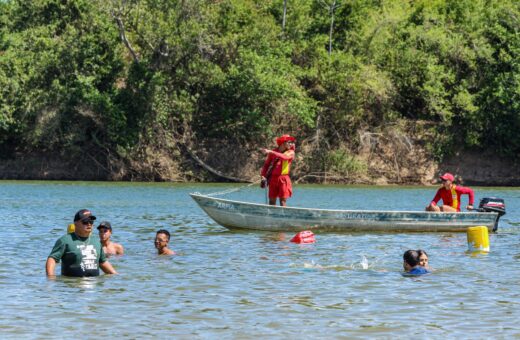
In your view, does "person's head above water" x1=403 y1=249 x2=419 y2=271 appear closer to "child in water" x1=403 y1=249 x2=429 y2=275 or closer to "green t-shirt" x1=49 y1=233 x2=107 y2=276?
"child in water" x1=403 y1=249 x2=429 y2=275

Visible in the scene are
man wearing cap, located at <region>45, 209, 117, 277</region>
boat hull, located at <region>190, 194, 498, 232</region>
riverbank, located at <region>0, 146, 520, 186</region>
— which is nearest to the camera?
man wearing cap, located at <region>45, 209, 117, 277</region>

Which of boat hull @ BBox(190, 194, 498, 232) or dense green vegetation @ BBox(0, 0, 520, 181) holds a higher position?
dense green vegetation @ BBox(0, 0, 520, 181)

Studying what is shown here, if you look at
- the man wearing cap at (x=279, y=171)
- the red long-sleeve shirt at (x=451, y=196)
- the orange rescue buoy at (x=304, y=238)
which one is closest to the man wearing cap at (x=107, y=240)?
the orange rescue buoy at (x=304, y=238)

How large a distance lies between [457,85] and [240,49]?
11930 mm

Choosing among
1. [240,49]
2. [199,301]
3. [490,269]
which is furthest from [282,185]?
[240,49]

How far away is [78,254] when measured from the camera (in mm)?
12750

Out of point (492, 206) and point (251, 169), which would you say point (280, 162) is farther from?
point (251, 169)

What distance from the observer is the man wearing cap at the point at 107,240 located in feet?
53.1

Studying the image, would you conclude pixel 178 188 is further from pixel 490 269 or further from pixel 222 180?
pixel 490 269

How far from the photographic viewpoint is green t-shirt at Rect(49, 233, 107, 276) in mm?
12484

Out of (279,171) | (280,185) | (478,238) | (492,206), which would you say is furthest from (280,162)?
(478,238)

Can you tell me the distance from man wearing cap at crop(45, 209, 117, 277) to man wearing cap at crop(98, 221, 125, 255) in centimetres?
265

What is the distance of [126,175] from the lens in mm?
50719

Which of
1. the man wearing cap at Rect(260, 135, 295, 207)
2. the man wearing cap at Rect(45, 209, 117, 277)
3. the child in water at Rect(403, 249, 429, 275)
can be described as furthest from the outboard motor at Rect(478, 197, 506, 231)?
the man wearing cap at Rect(45, 209, 117, 277)
